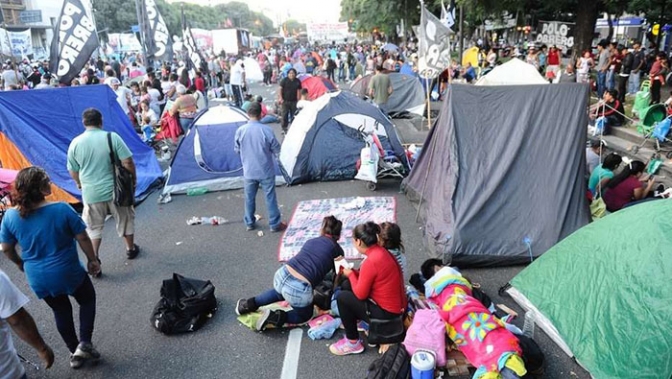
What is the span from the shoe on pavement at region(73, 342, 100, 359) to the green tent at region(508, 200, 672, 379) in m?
3.83

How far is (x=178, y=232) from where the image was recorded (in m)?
6.57

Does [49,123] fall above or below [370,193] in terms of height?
above

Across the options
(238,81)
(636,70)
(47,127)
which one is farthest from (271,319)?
(636,70)

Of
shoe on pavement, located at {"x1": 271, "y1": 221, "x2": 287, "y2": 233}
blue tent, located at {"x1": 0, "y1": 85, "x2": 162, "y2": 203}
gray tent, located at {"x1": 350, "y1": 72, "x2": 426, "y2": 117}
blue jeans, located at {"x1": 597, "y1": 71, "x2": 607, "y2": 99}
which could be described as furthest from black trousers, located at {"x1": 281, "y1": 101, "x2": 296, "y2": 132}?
blue jeans, located at {"x1": 597, "y1": 71, "x2": 607, "y2": 99}

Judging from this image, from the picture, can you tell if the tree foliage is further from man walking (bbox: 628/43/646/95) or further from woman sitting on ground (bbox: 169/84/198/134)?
→ man walking (bbox: 628/43/646/95)

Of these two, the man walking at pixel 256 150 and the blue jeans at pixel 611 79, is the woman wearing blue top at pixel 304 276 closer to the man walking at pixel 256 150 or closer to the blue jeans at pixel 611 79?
the man walking at pixel 256 150

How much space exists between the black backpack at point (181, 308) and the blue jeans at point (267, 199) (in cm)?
195

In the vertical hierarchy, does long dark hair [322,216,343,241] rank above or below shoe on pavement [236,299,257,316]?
above

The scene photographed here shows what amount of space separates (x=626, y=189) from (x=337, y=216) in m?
4.00

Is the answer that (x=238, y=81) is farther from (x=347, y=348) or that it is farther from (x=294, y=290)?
(x=347, y=348)

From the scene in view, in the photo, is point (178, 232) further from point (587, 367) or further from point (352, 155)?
point (587, 367)

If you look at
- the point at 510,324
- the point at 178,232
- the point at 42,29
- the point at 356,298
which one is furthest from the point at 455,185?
the point at 42,29

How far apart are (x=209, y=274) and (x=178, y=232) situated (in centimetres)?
161

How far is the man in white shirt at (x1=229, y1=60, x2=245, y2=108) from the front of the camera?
15.8 meters
